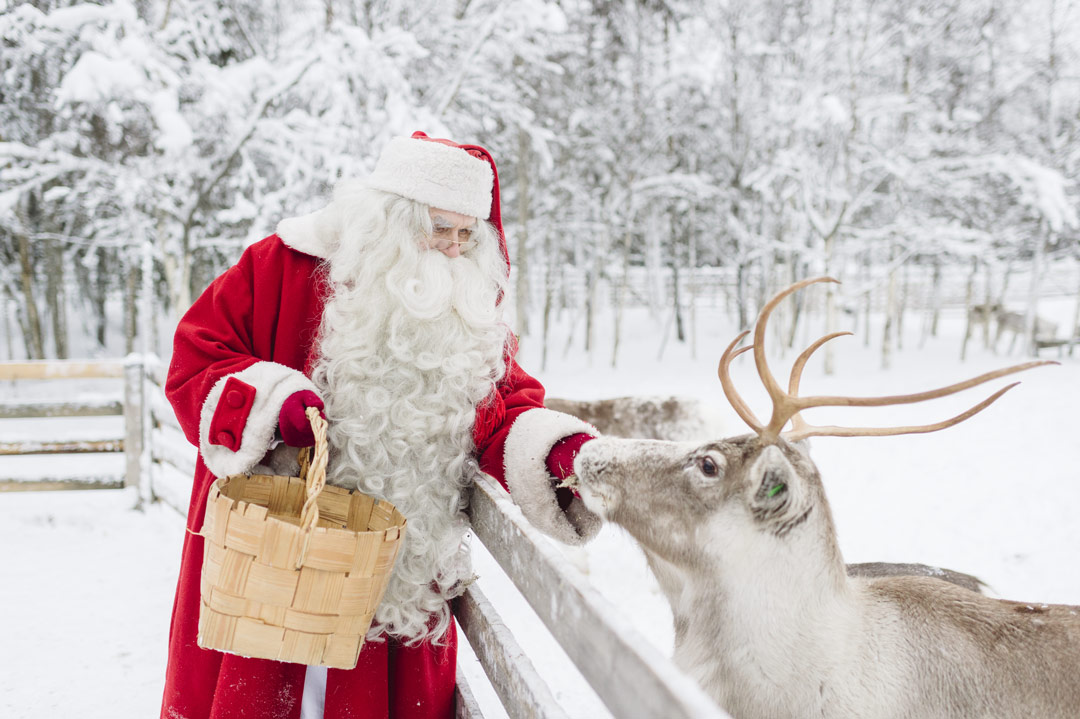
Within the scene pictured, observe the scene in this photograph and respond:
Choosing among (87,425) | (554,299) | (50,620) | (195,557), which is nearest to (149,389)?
(50,620)

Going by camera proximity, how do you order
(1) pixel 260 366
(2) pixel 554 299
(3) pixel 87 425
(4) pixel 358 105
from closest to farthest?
(1) pixel 260 366 → (4) pixel 358 105 → (3) pixel 87 425 → (2) pixel 554 299

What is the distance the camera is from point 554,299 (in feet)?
79.8

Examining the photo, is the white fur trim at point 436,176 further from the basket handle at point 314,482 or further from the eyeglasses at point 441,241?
the basket handle at point 314,482

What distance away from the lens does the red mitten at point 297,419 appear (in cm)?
172

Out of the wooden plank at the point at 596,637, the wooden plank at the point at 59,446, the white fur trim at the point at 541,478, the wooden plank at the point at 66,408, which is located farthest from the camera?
the wooden plank at the point at 66,408

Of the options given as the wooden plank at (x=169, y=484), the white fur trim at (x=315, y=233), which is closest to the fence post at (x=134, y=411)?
the wooden plank at (x=169, y=484)

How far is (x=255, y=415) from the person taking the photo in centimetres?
173

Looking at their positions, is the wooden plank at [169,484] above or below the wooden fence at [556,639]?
below

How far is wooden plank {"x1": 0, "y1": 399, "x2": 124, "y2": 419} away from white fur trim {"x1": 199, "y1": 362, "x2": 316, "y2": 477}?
4728mm

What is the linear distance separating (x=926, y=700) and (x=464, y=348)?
5.34ft

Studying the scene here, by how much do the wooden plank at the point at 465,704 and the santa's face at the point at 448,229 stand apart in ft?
4.50

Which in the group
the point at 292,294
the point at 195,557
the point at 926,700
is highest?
the point at 292,294

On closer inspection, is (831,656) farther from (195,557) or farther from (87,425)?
(87,425)

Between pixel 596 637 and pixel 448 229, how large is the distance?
4.83 ft
